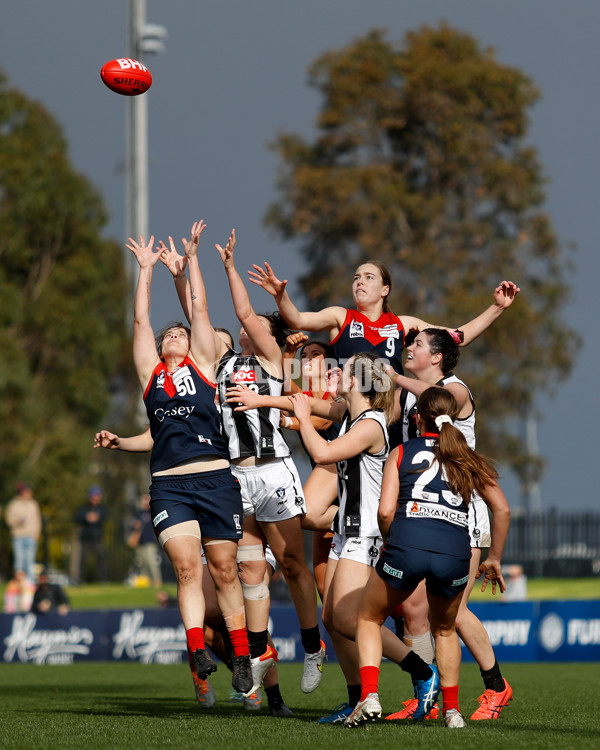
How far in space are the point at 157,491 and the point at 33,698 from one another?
312 centimetres

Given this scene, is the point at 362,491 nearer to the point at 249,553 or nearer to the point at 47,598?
the point at 249,553

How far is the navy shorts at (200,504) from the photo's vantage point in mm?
7383

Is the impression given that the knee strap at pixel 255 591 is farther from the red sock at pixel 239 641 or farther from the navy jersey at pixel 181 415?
the navy jersey at pixel 181 415

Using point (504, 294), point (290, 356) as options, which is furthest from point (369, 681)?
point (504, 294)

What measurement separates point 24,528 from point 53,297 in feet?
56.1

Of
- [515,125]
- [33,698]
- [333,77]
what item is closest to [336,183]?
[333,77]

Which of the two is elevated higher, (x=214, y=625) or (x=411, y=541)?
(x=411, y=541)

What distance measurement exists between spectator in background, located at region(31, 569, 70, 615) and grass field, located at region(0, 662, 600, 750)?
429 centimetres

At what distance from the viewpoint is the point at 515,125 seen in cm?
3425

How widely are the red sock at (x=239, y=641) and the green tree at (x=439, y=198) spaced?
25246 millimetres

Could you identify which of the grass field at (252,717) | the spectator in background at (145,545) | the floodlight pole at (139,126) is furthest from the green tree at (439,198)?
the grass field at (252,717)

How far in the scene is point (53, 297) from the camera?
35.6 m

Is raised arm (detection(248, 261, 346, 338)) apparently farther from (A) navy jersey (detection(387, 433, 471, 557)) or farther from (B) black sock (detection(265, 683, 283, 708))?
(B) black sock (detection(265, 683, 283, 708))

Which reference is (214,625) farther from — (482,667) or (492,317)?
(492,317)
